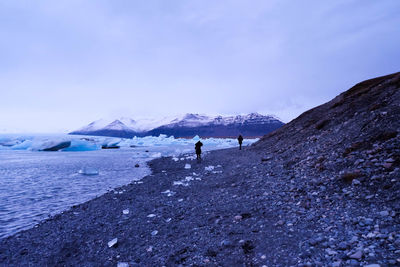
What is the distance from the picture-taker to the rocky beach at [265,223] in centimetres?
394

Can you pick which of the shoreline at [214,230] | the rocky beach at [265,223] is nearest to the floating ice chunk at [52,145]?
the rocky beach at [265,223]

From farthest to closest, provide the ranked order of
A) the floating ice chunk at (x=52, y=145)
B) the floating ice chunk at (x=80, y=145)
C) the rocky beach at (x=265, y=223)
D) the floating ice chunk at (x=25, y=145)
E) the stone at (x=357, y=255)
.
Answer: the floating ice chunk at (x=25, y=145), the floating ice chunk at (x=80, y=145), the floating ice chunk at (x=52, y=145), the rocky beach at (x=265, y=223), the stone at (x=357, y=255)

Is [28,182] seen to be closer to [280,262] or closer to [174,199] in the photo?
[174,199]

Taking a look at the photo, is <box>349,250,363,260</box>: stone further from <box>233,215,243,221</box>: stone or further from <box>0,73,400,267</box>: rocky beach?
<box>233,215,243,221</box>: stone

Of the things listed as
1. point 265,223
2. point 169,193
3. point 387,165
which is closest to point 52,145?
point 169,193

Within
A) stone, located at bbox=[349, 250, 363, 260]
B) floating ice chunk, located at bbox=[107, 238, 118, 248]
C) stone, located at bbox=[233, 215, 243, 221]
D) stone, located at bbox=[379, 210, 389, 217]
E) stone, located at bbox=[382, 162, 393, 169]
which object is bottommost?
floating ice chunk, located at bbox=[107, 238, 118, 248]

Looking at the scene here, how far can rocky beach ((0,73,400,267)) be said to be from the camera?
394cm

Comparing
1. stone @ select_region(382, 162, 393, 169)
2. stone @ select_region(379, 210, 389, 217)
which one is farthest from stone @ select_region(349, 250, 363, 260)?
stone @ select_region(382, 162, 393, 169)

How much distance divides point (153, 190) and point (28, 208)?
18.5 feet

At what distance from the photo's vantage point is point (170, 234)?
6.03m

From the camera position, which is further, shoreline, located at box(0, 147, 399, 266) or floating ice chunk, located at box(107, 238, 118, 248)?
floating ice chunk, located at box(107, 238, 118, 248)

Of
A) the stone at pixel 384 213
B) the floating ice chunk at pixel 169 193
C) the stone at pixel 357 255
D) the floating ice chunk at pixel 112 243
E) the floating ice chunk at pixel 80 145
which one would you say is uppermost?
the floating ice chunk at pixel 80 145

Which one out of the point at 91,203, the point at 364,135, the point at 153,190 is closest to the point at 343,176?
the point at 364,135

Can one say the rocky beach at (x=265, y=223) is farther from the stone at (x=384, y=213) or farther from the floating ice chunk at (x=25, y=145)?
the floating ice chunk at (x=25, y=145)
